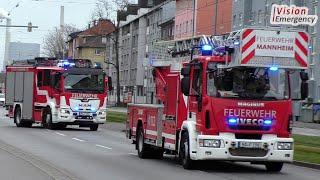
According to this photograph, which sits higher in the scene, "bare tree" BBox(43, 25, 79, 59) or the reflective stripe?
"bare tree" BBox(43, 25, 79, 59)

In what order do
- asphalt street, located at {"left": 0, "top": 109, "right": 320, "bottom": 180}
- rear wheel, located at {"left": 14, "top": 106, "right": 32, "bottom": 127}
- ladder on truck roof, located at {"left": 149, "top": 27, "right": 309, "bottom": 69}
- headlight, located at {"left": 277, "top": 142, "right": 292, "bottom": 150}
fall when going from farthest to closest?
rear wheel, located at {"left": 14, "top": 106, "right": 32, "bottom": 127} → headlight, located at {"left": 277, "top": 142, "right": 292, "bottom": 150} → ladder on truck roof, located at {"left": 149, "top": 27, "right": 309, "bottom": 69} → asphalt street, located at {"left": 0, "top": 109, "right": 320, "bottom": 180}

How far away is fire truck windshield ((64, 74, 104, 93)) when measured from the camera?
32.9m

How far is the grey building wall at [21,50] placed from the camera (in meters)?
116

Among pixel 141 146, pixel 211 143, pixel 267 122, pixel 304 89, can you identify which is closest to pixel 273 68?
pixel 304 89

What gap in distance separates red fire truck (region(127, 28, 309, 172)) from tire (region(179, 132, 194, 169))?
22 mm

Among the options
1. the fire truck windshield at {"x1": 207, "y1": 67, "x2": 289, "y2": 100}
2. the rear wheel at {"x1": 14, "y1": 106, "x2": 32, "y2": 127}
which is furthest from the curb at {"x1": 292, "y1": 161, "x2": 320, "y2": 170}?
the rear wheel at {"x1": 14, "y1": 106, "x2": 32, "y2": 127}

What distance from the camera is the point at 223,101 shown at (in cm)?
1551

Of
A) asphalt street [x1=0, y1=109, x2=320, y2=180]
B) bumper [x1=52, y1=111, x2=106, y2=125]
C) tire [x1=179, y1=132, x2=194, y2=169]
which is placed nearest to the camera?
asphalt street [x1=0, y1=109, x2=320, y2=180]

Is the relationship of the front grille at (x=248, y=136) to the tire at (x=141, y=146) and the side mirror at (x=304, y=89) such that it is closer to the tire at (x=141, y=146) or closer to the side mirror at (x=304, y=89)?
the side mirror at (x=304, y=89)

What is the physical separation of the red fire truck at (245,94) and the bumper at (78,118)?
17.8 metres

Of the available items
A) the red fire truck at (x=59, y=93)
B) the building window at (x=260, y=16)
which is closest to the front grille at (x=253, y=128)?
the red fire truck at (x=59, y=93)

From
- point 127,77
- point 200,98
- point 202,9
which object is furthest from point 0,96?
point 200,98

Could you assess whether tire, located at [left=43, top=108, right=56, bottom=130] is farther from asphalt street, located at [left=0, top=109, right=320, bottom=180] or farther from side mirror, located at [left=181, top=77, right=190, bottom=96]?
side mirror, located at [left=181, top=77, right=190, bottom=96]

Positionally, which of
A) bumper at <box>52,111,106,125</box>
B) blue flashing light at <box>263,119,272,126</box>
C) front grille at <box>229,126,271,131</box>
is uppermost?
blue flashing light at <box>263,119,272,126</box>
